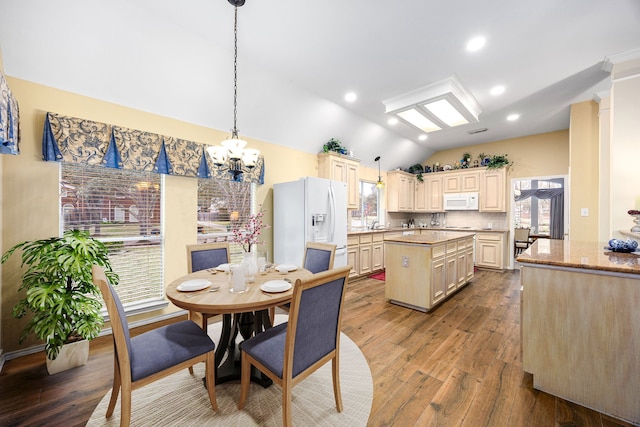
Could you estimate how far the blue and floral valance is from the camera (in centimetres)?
160

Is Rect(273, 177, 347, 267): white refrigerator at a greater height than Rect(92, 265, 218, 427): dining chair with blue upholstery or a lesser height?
greater

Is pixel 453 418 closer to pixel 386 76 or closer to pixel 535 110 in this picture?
pixel 386 76

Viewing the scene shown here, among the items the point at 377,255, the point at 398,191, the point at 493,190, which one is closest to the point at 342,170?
the point at 377,255

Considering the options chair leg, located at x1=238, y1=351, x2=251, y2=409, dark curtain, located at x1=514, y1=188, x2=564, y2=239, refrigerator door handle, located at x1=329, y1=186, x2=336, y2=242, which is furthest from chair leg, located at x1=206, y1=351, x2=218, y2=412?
dark curtain, located at x1=514, y1=188, x2=564, y2=239

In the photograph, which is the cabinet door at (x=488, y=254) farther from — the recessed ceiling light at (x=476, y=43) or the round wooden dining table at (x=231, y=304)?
the round wooden dining table at (x=231, y=304)

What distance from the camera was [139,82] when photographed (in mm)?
2650

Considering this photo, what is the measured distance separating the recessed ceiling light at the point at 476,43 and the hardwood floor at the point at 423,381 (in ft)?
10.2

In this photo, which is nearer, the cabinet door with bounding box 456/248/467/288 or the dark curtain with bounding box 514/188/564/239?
the cabinet door with bounding box 456/248/467/288

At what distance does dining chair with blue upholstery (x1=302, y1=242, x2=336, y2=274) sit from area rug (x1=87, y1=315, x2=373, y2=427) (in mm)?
937

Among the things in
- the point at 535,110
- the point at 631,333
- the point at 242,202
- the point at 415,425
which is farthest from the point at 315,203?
the point at 535,110

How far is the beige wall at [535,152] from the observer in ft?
17.4

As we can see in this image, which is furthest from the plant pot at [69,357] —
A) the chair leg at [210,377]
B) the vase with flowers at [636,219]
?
the vase with flowers at [636,219]

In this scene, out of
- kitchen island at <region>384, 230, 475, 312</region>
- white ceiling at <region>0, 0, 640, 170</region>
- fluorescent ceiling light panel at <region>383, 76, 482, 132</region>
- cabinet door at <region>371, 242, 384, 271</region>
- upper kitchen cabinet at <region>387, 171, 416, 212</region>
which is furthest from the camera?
upper kitchen cabinet at <region>387, 171, 416, 212</region>

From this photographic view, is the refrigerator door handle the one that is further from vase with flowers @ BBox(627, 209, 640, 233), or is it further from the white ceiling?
vase with flowers @ BBox(627, 209, 640, 233)
